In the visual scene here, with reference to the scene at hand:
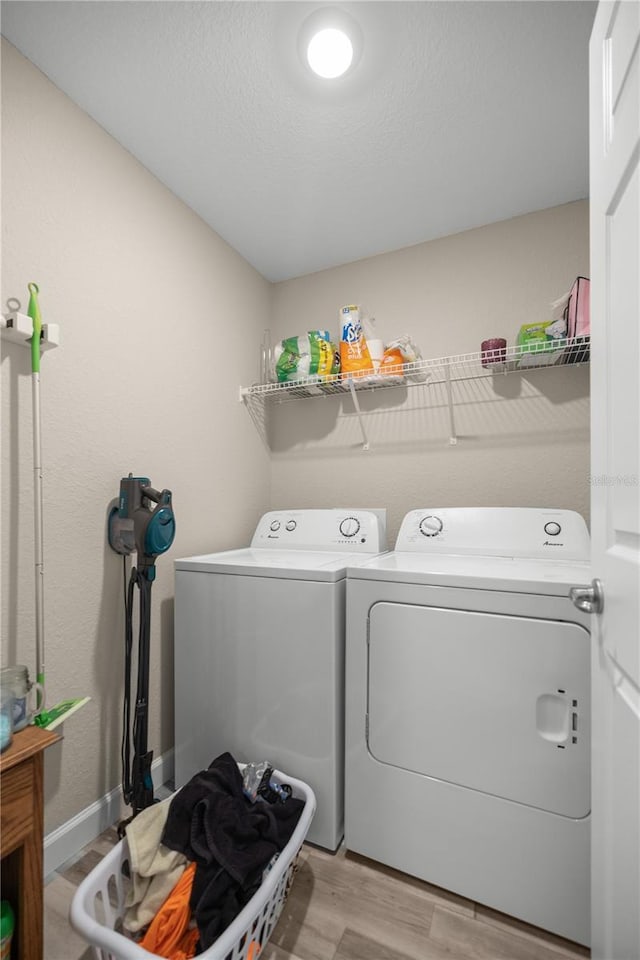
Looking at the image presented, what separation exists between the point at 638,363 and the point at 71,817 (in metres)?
1.93

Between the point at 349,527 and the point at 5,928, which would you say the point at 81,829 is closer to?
the point at 5,928

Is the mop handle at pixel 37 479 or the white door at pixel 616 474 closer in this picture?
the white door at pixel 616 474

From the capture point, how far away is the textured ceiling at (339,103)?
1184mm

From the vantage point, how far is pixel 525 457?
1915 millimetres

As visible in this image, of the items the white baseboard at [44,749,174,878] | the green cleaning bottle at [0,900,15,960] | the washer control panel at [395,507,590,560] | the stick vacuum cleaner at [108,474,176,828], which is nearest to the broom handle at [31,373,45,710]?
the stick vacuum cleaner at [108,474,176,828]

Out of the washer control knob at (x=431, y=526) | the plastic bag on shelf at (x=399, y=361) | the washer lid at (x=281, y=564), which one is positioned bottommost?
the washer lid at (x=281, y=564)

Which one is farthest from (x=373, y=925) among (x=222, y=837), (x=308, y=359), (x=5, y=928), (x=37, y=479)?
(x=308, y=359)

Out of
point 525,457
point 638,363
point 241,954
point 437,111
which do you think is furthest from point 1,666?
point 437,111

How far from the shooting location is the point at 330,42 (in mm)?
1227

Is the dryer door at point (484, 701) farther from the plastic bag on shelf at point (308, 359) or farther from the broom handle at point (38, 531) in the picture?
the plastic bag on shelf at point (308, 359)

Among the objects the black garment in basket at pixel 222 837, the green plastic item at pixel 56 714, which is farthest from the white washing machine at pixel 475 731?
the green plastic item at pixel 56 714

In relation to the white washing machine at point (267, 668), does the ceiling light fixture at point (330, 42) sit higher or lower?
higher

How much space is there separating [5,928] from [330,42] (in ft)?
7.68

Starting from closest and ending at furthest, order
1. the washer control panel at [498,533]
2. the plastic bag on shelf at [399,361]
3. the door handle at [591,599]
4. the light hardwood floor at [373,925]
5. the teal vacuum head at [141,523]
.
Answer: the door handle at [591,599]
the light hardwood floor at [373,925]
the teal vacuum head at [141,523]
the washer control panel at [498,533]
the plastic bag on shelf at [399,361]
